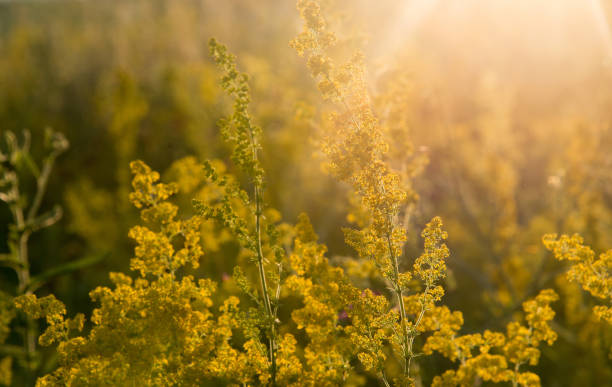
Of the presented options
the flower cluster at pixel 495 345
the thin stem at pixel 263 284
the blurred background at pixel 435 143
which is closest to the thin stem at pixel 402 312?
the flower cluster at pixel 495 345

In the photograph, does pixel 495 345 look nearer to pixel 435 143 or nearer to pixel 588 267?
pixel 588 267

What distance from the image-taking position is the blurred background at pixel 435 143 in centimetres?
443

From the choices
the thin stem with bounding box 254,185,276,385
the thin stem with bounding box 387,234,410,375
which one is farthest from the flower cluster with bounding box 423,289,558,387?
the thin stem with bounding box 254,185,276,385

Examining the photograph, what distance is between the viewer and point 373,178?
1888mm

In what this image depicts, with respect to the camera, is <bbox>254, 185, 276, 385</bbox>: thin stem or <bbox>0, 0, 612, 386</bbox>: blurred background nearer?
<bbox>254, 185, 276, 385</bbox>: thin stem

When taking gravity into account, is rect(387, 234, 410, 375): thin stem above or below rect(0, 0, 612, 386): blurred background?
below

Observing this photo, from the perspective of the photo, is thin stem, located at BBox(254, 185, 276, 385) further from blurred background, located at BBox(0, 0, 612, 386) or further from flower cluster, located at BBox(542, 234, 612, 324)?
flower cluster, located at BBox(542, 234, 612, 324)

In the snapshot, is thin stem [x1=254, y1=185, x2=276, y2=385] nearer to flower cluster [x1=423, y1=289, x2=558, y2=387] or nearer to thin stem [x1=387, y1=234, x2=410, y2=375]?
thin stem [x1=387, y1=234, x2=410, y2=375]

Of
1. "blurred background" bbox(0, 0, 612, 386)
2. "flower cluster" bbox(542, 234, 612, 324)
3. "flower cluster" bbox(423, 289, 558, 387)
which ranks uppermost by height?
"blurred background" bbox(0, 0, 612, 386)

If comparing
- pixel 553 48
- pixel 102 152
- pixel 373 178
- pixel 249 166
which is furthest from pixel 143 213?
pixel 553 48

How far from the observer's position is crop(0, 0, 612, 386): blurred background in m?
4.43

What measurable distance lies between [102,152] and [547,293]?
1248 cm

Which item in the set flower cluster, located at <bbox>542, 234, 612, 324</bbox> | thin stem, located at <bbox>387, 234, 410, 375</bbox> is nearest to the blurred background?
flower cluster, located at <bbox>542, 234, 612, 324</bbox>

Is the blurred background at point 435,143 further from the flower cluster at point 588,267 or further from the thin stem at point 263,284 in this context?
the thin stem at point 263,284
